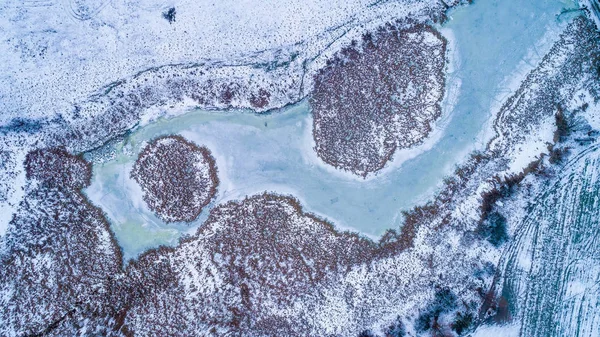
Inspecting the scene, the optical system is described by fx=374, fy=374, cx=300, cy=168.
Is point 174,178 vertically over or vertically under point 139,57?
under

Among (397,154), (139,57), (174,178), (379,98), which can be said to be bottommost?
(397,154)

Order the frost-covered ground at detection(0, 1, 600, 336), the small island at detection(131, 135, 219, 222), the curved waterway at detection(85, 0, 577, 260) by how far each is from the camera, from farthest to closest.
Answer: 1. the curved waterway at detection(85, 0, 577, 260)
2. the small island at detection(131, 135, 219, 222)
3. the frost-covered ground at detection(0, 1, 600, 336)

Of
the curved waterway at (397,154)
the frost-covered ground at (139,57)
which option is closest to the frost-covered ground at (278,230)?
the frost-covered ground at (139,57)

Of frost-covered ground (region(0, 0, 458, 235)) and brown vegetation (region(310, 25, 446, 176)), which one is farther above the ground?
frost-covered ground (region(0, 0, 458, 235))

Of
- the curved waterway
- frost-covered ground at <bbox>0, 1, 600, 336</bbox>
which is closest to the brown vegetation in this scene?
the curved waterway

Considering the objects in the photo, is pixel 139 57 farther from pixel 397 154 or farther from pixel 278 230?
pixel 397 154

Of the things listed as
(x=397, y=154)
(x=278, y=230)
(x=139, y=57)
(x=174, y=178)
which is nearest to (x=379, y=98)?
(x=397, y=154)

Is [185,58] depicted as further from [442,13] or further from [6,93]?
[442,13]

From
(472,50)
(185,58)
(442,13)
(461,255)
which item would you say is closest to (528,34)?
(472,50)

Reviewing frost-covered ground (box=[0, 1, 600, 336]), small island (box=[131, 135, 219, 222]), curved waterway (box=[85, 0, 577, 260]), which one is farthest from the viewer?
curved waterway (box=[85, 0, 577, 260])

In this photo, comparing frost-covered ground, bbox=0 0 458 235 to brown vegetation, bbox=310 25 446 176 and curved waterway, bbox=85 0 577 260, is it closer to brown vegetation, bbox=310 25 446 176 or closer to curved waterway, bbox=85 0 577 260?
brown vegetation, bbox=310 25 446 176
